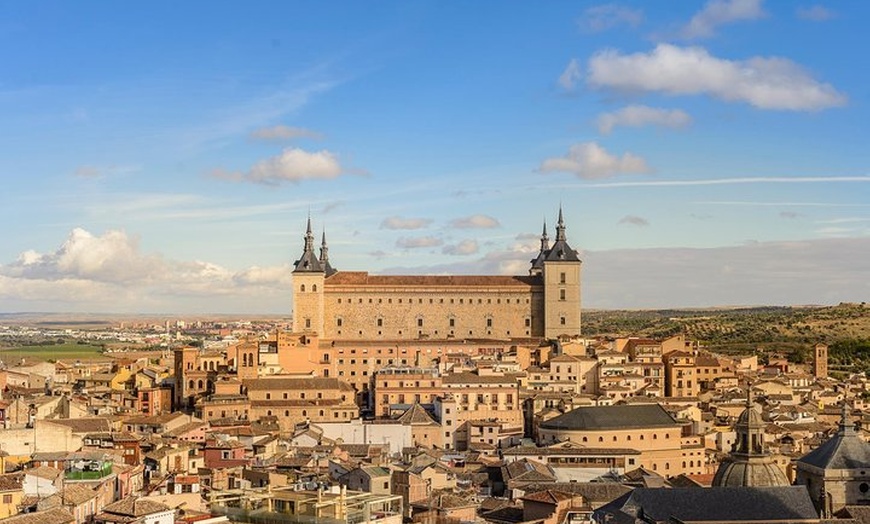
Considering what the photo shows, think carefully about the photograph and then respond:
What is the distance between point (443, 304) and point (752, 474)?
147 ft

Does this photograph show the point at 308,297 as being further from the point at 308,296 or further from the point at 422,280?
the point at 422,280

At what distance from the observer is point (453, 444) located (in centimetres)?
5122

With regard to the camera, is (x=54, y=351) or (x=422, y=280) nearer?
(x=422, y=280)

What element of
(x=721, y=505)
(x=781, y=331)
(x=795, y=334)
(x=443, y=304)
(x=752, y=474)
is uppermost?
(x=443, y=304)

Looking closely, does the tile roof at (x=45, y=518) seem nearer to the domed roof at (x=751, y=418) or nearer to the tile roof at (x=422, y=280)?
the domed roof at (x=751, y=418)

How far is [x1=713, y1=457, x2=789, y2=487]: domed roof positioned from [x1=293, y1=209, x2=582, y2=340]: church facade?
4242 cm

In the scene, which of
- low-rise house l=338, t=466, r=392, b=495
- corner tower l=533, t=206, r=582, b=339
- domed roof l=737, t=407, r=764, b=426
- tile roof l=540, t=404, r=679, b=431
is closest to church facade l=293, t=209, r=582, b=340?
corner tower l=533, t=206, r=582, b=339

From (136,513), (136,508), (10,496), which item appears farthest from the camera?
(10,496)

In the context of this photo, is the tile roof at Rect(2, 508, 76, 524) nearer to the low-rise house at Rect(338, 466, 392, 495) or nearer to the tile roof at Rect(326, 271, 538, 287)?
the low-rise house at Rect(338, 466, 392, 495)

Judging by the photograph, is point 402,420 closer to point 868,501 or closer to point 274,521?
point 868,501

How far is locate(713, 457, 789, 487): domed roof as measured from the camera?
101 ft

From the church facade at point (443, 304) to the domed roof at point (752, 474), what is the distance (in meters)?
42.4

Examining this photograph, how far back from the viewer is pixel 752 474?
101ft

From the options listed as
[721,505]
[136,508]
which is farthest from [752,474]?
[136,508]
